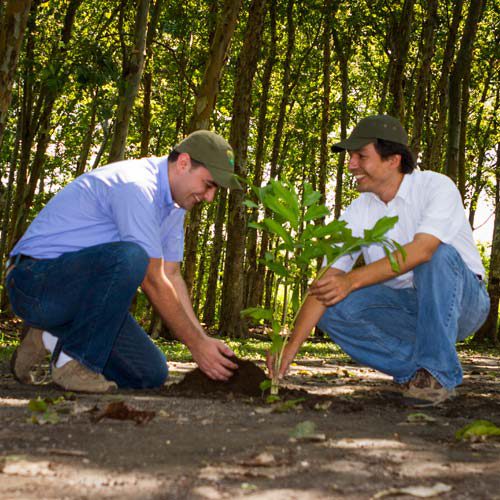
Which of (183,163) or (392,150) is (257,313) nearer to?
(183,163)

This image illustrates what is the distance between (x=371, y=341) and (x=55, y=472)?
3085mm

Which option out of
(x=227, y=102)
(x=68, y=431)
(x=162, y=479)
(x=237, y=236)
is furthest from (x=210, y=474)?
(x=227, y=102)

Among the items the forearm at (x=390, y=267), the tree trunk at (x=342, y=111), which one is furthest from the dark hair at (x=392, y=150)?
the tree trunk at (x=342, y=111)

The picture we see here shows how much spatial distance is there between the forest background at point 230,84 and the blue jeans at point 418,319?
183cm

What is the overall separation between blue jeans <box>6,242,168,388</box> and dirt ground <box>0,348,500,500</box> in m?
0.35

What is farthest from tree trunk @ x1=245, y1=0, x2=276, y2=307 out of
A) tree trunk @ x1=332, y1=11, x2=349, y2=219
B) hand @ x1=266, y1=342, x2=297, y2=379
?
hand @ x1=266, y1=342, x2=297, y2=379

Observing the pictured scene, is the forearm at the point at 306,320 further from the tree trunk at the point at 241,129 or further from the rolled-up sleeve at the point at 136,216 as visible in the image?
the tree trunk at the point at 241,129

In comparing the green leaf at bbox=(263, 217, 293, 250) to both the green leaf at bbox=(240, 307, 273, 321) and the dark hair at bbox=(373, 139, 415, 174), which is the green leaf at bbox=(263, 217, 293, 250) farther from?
the dark hair at bbox=(373, 139, 415, 174)

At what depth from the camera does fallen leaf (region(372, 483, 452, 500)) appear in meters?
2.45

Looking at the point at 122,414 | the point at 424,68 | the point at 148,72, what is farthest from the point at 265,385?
the point at 148,72

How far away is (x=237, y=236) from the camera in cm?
1623

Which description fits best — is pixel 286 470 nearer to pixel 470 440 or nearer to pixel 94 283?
pixel 470 440

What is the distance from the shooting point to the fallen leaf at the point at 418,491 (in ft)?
8.02

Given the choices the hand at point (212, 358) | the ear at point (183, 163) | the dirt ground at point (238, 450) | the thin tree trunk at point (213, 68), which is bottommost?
the dirt ground at point (238, 450)
